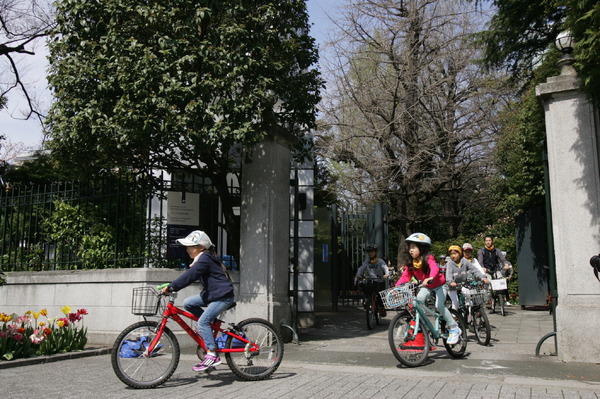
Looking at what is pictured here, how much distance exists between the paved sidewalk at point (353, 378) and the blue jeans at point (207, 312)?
485 mm

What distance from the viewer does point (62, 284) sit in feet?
34.7

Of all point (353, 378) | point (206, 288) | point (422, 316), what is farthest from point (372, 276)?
point (206, 288)

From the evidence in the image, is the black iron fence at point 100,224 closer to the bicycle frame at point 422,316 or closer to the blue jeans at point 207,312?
the blue jeans at point 207,312

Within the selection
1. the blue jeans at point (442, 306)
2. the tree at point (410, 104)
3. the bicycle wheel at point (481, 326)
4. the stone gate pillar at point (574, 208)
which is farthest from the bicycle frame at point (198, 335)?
the tree at point (410, 104)

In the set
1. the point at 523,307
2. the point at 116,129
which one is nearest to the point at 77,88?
the point at 116,129

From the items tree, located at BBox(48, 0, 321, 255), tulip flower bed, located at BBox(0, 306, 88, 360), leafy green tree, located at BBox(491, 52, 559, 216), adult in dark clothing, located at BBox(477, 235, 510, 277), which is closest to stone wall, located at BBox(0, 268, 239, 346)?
tulip flower bed, located at BBox(0, 306, 88, 360)

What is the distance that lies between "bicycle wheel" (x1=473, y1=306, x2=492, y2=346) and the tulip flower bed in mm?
6327

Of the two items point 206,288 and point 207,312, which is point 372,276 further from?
point 207,312

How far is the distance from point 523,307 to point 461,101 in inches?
324

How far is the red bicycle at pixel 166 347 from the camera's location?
20.6ft

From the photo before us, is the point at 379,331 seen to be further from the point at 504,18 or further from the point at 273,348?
the point at 504,18

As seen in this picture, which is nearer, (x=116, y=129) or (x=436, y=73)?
(x=116, y=129)

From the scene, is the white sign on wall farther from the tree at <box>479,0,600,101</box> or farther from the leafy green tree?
the leafy green tree

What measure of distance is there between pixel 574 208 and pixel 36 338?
783cm
